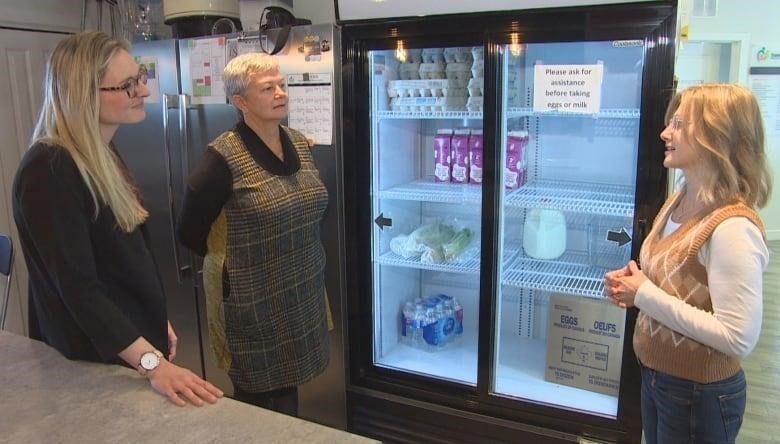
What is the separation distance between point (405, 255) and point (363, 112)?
0.69 m

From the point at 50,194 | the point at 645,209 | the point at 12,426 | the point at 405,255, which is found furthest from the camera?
the point at 405,255

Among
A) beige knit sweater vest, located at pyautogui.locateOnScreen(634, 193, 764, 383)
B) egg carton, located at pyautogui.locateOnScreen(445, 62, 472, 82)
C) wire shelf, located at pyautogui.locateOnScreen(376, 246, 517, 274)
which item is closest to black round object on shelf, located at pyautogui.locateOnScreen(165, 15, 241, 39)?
egg carton, located at pyautogui.locateOnScreen(445, 62, 472, 82)

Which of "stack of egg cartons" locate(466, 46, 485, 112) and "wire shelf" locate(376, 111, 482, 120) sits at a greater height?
"stack of egg cartons" locate(466, 46, 485, 112)

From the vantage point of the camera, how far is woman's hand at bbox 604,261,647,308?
155cm

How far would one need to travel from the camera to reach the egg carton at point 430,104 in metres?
2.56

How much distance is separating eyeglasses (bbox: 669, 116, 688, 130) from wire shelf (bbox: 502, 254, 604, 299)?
94cm

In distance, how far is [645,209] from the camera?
80.0 inches

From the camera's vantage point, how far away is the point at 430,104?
257 centimetres

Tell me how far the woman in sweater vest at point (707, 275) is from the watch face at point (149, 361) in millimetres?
1169

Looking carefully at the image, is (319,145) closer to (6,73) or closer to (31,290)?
(31,290)

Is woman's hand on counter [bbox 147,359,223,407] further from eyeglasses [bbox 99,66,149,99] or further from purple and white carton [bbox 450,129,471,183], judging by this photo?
purple and white carton [bbox 450,129,471,183]

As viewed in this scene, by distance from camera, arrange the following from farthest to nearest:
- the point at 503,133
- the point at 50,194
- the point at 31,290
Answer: the point at 503,133
the point at 31,290
the point at 50,194

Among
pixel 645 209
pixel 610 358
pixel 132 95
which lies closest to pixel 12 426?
pixel 132 95

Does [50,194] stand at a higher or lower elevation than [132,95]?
lower
